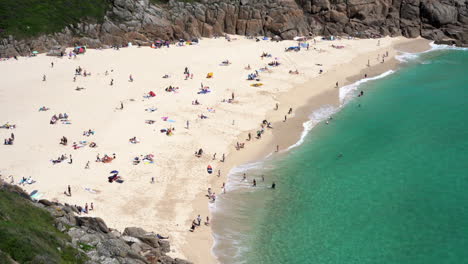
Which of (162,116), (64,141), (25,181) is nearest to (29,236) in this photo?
(25,181)

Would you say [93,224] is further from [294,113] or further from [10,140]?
[294,113]

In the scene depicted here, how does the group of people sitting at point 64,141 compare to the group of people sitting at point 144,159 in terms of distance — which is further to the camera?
the group of people sitting at point 64,141

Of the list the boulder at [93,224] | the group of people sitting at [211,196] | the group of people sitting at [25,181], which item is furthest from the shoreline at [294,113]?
the group of people sitting at [25,181]

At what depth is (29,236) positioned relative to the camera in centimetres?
2286

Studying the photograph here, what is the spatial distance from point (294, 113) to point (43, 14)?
45.0 meters

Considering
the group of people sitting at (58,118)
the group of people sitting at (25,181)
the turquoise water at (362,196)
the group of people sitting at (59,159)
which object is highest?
the group of people sitting at (58,118)

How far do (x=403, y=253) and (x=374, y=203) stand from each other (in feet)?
21.1

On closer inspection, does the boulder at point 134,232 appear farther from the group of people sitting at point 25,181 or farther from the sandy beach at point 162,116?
the group of people sitting at point 25,181

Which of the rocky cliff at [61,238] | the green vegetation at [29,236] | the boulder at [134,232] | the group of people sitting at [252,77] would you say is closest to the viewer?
the green vegetation at [29,236]

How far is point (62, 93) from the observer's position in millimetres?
56812

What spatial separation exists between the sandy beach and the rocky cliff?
2486mm

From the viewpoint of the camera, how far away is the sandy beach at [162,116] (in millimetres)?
36594

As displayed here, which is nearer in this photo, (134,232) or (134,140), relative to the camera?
(134,232)

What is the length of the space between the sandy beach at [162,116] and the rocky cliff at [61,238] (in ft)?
8.15
